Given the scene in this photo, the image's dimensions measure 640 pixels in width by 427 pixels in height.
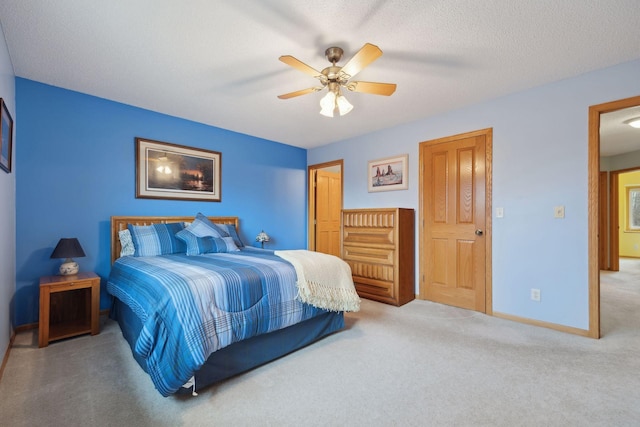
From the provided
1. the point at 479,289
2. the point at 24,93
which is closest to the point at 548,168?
the point at 479,289

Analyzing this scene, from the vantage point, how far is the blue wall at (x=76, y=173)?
2.78 meters

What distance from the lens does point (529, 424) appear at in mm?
1512

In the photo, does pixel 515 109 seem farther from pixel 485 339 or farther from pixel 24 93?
pixel 24 93

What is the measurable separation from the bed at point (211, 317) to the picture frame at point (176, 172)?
1220 mm

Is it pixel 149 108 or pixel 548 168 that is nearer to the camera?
pixel 548 168

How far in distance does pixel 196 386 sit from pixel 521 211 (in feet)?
11.0

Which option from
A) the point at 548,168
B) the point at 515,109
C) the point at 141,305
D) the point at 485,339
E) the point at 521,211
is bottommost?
the point at 485,339

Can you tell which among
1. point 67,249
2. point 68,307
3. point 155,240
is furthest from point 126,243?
point 68,307

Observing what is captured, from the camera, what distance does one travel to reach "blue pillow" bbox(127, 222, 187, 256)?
307 cm

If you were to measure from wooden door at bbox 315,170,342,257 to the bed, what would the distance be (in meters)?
2.99

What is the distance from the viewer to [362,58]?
1.94 m

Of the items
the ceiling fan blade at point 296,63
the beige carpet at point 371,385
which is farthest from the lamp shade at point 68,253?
the ceiling fan blade at point 296,63

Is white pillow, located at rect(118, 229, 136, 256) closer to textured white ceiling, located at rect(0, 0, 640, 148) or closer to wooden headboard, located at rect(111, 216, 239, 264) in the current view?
wooden headboard, located at rect(111, 216, 239, 264)

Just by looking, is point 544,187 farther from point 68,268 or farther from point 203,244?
point 68,268
